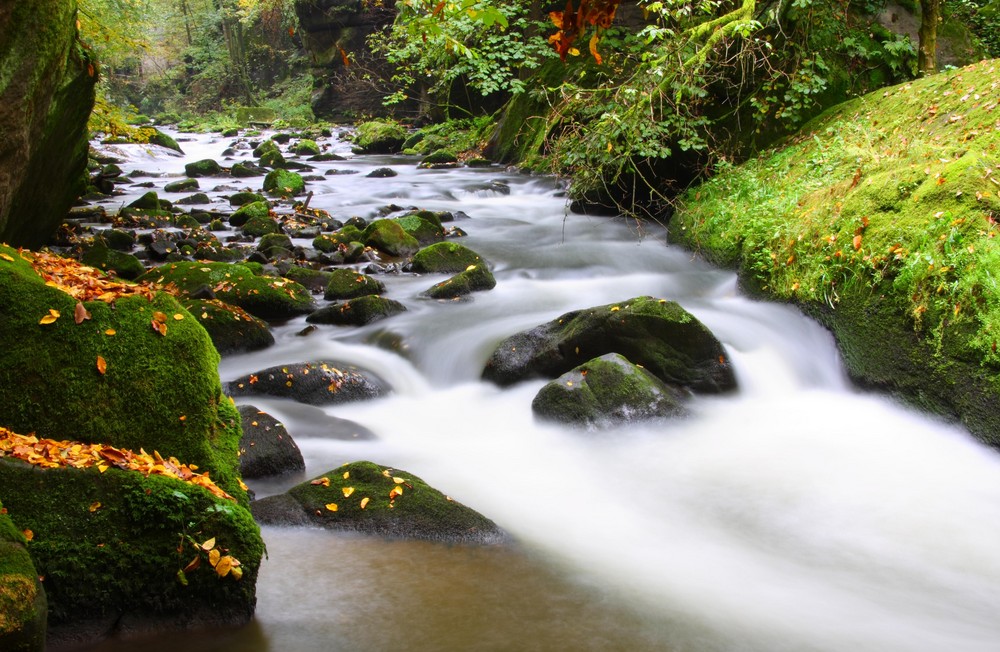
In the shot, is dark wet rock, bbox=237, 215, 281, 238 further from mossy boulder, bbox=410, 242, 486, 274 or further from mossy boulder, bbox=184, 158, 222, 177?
mossy boulder, bbox=184, 158, 222, 177

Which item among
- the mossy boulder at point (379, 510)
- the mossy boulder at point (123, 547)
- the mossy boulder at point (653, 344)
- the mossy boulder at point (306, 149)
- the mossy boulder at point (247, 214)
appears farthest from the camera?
the mossy boulder at point (306, 149)

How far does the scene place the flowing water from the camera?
3.40 metres

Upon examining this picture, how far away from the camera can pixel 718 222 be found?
9.42m

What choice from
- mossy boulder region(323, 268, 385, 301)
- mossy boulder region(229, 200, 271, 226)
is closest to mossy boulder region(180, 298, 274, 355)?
mossy boulder region(323, 268, 385, 301)

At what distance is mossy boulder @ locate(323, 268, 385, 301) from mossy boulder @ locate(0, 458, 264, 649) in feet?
19.8

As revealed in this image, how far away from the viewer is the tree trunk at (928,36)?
10219 mm

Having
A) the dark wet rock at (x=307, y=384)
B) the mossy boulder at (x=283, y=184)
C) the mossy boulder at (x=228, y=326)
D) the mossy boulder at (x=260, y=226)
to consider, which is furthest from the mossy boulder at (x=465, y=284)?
the mossy boulder at (x=283, y=184)

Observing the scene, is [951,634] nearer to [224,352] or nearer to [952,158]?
[952,158]

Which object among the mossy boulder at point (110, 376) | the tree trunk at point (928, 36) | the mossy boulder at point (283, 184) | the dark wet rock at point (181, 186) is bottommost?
the dark wet rock at point (181, 186)

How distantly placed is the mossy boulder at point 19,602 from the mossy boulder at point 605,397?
150 inches

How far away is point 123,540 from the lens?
287 centimetres

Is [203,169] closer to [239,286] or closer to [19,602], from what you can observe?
[239,286]

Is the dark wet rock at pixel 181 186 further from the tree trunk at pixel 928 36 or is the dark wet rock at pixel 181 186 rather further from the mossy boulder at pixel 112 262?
the tree trunk at pixel 928 36

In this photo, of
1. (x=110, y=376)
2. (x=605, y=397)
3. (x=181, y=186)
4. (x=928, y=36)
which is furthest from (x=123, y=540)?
(x=181, y=186)
